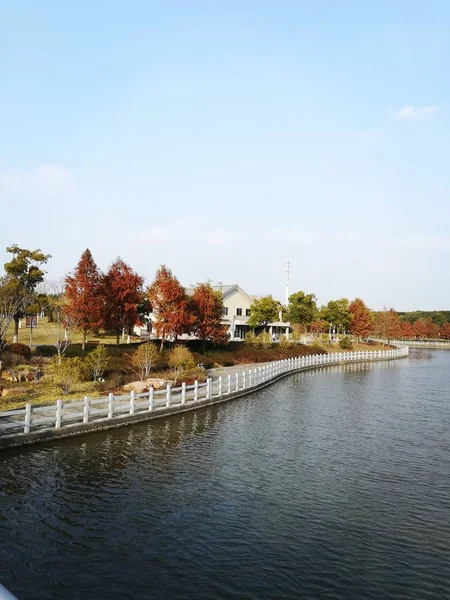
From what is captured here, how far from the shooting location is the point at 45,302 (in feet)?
166

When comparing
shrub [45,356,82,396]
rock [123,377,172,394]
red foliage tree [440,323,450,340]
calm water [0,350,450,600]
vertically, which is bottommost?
calm water [0,350,450,600]

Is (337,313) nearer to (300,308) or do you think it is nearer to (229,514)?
(300,308)

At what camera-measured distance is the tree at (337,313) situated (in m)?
99.5

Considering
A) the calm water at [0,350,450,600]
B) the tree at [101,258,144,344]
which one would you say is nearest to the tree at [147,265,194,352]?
the tree at [101,258,144,344]

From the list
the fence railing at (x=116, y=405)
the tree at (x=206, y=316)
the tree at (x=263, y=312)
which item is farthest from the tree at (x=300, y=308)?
the fence railing at (x=116, y=405)

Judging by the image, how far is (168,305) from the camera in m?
48.0

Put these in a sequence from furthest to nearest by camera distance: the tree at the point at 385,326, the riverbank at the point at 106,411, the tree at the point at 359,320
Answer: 1. the tree at the point at 385,326
2. the tree at the point at 359,320
3. the riverbank at the point at 106,411

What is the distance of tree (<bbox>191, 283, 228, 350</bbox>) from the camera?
172ft

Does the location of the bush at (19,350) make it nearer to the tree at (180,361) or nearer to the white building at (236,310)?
the tree at (180,361)

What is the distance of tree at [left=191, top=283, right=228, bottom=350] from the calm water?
95.0 ft

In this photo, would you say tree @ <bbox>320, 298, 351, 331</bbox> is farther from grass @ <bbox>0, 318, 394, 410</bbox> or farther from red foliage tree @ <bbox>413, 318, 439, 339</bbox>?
red foliage tree @ <bbox>413, 318, 439, 339</bbox>

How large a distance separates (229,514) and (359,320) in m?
94.6

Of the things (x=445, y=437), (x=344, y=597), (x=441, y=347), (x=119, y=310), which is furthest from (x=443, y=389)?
(x=441, y=347)

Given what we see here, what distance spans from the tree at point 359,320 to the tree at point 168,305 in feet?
201
